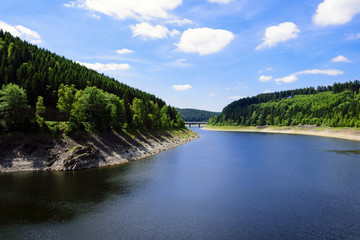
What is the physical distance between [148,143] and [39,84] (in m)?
44.1

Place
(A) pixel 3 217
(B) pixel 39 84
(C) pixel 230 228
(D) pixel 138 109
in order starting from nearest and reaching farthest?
(C) pixel 230 228
(A) pixel 3 217
(B) pixel 39 84
(D) pixel 138 109

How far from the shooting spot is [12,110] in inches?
2141

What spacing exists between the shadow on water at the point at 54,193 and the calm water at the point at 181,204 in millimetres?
126

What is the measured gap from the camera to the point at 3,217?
27625 mm

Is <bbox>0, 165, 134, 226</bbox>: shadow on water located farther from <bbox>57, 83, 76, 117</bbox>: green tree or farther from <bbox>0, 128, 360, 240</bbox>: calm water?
<bbox>57, 83, 76, 117</bbox>: green tree

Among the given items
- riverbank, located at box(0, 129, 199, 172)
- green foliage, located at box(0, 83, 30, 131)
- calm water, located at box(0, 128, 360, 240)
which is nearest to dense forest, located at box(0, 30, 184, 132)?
green foliage, located at box(0, 83, 30, 131)

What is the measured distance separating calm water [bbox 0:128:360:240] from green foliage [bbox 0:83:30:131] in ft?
49.3

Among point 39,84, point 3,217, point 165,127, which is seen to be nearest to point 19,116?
point 39,84

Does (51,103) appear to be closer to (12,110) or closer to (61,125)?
(61,125)

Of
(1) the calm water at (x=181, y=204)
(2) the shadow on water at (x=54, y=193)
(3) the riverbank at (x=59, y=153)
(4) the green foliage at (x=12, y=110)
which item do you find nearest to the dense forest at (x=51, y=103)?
(4) the green foliage at (x=12, y=110)

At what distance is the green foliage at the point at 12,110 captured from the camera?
53375 mm

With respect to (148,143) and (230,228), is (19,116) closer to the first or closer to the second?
(148,143)

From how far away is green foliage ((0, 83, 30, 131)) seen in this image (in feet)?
175

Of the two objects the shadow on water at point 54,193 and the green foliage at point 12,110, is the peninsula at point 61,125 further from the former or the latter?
the shadow on water at point 54,193
